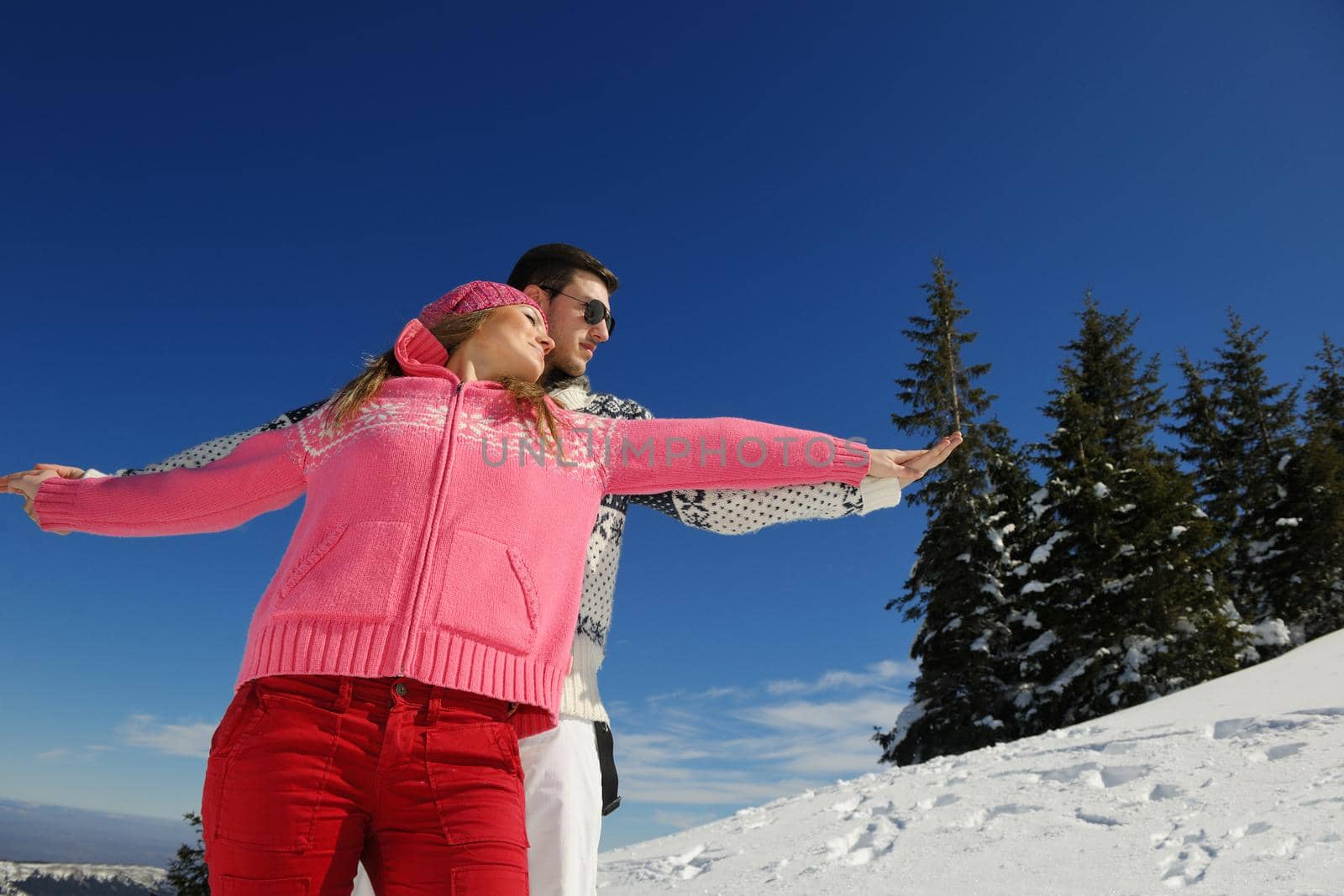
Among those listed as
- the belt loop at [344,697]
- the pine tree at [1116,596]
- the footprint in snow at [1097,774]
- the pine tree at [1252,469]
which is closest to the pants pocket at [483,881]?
the belt loop at [344,697]

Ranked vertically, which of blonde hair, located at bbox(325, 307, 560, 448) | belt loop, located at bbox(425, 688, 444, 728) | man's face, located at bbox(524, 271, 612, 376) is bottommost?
belt loop, located at bbox(425, 688, 444, 728)

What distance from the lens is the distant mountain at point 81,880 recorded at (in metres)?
15.6

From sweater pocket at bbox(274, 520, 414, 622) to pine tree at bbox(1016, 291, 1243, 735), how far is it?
642 inches

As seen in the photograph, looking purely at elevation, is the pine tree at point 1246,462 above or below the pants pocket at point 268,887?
above

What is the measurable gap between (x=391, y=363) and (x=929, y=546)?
18.0 metres

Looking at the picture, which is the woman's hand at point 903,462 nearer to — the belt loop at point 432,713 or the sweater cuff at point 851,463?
the sweater cuff at point 851,463

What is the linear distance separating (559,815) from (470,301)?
130 cm

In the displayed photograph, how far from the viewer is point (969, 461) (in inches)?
760

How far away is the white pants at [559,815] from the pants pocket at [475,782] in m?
0.29

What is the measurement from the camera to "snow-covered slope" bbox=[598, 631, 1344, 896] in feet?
12.1

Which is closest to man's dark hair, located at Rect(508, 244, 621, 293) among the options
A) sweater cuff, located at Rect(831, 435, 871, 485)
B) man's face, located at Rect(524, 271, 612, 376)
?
man's face, located at Rect(524, 271, 612, 376)

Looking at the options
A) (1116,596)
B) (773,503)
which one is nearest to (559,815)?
(773,503)

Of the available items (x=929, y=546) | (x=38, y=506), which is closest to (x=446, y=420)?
(x=38, y=506)

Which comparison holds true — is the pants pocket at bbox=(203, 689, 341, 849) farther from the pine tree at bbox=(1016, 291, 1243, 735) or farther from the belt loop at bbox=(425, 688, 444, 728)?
the pine tree at bbox=(1016, 291, 1243, 735)
